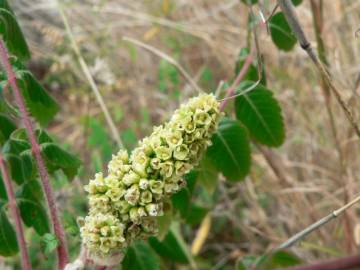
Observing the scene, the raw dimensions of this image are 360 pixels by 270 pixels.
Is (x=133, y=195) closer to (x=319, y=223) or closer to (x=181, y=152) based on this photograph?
(x=181, y=152)

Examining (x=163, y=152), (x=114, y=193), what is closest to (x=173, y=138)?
(x=163, y=152)

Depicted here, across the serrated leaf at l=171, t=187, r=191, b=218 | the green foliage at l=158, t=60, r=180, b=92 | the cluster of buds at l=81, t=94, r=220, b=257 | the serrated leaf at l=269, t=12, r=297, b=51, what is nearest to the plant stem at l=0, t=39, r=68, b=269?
the cluster of buds at l=81, t=94, r=220, b=257

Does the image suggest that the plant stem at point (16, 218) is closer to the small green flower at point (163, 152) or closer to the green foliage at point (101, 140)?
the small green flower at point (163, 152)

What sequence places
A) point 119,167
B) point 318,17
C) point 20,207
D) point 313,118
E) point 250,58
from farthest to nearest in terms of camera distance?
point 313,118 → point 318,17 → point 250,58 → point 20,207 → point 119,167

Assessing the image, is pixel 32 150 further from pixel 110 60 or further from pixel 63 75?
pixel 110 60

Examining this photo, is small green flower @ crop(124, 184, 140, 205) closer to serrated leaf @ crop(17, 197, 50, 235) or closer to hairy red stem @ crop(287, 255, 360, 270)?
serrated leaf @ crop(17, 197, 50, 235)

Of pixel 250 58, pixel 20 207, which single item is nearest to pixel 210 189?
pixel 250 58

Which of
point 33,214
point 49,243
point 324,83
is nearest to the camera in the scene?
point 49,243
